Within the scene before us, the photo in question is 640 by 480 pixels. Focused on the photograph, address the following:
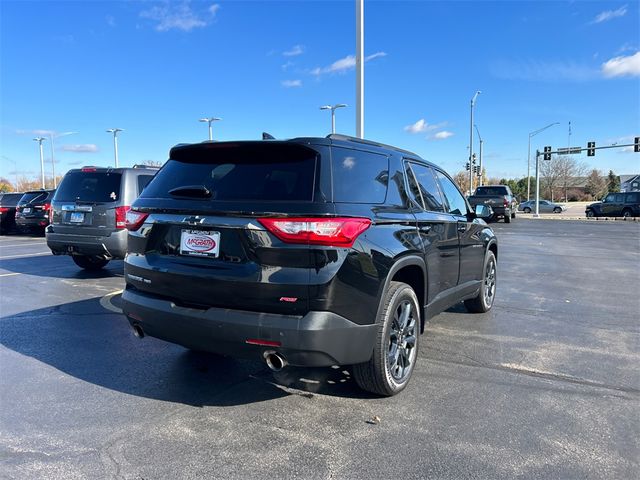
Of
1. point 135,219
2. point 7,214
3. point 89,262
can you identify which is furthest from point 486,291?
point 7,214

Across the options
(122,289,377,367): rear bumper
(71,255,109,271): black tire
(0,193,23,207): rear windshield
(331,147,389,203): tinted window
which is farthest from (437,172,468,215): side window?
(0,193,23,207): rear windshield

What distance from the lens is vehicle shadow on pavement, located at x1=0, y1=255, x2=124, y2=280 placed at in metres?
8.94

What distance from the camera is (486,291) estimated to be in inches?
246

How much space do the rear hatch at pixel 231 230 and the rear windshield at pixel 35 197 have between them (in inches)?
647

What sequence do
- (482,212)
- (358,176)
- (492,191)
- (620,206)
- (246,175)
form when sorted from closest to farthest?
(246,175) → (358,176) → (482,212) → (492,191) → (620,206)

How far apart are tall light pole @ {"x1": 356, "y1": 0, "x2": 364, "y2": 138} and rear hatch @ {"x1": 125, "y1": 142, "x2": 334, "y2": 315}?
30.9 ft

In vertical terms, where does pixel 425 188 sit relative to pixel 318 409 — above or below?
above

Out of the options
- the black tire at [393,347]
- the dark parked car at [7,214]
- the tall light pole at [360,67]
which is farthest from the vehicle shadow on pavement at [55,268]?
the dark parked car at [7,214]

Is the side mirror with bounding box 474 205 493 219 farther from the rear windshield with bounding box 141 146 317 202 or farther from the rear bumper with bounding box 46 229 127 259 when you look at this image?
the rear bumper with bounding box 46 229 127 259

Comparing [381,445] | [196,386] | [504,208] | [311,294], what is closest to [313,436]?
[381,445]

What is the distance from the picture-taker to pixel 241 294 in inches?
120

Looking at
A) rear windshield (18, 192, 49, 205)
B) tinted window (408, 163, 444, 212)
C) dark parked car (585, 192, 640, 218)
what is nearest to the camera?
tinted window (408, 163, 444, 212)

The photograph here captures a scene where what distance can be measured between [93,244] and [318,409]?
6.17 meters

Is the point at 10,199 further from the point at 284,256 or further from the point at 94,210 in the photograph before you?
the point at 284,256
